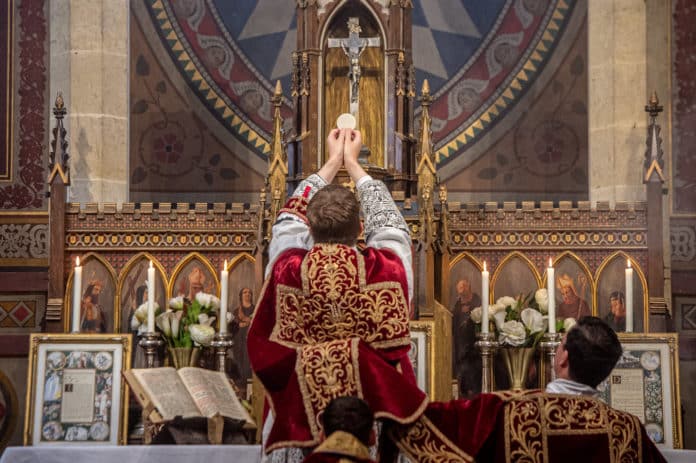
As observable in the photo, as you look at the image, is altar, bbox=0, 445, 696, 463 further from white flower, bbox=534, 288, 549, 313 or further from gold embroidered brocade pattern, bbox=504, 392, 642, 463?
white flower, bbox=534, 288, 549, 313

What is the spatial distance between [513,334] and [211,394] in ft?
5.72

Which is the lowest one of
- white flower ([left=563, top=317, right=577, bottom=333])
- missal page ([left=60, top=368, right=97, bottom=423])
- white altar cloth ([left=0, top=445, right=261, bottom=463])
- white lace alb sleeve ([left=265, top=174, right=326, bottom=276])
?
white altar cloth ([left=0, top=445, right=261, bottom=463])

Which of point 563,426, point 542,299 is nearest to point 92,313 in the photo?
point 542,299

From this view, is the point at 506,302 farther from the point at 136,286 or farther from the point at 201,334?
the point at 136,286

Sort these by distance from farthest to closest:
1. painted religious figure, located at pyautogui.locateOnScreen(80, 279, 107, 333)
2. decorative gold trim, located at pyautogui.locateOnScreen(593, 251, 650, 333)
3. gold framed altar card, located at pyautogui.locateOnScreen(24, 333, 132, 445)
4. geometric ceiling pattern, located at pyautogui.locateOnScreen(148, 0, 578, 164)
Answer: geometric ceiling pattern, located at pyautogui.locateOnScreen(148, 0, 578, 164), painted religious figure, located at pyautogui.locateOnScreen(80, 279, 107, 333), decorative gold trim, located at pyautogui.locateOnScreen(593, 251, 650, 333), gold framed altar card, located at pyautogui.locateOnScreen(24, 333, 132, 445)

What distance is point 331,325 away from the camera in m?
4.09

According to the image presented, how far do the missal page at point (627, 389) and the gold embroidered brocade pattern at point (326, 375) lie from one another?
2546 millimetres

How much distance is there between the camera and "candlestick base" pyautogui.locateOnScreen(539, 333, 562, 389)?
627 cm

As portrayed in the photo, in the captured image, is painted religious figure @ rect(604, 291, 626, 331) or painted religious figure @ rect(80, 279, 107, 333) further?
painted religious figure @ rect(80, 279, 107, 333)

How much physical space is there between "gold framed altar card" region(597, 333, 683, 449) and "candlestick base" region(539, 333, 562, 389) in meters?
0.31

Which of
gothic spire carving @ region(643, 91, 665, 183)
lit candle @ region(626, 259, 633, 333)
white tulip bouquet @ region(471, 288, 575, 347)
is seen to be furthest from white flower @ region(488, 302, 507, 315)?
gothic spire carving @ region(643, 91, 665, 183)

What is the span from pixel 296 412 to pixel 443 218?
3018 mm

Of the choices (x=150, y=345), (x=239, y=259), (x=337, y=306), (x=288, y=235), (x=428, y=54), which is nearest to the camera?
(x=337, y=306)

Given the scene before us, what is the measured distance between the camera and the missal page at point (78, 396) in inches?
235
